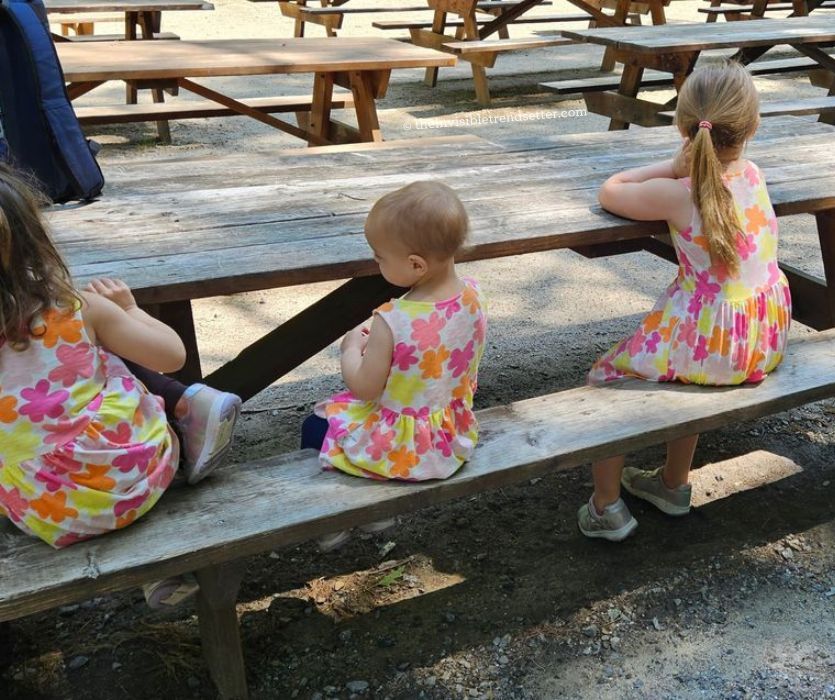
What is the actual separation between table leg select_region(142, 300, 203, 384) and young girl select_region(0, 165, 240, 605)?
2.17ft

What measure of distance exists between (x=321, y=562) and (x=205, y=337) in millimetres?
1668

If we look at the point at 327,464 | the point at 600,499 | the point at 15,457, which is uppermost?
the point at 15,457

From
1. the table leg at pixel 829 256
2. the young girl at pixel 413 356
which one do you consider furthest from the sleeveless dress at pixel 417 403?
the table leg at pixel 829 256

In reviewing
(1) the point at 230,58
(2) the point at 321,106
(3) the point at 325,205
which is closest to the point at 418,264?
(3) the point at 325,205

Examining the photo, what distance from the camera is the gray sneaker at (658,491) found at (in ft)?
9.23

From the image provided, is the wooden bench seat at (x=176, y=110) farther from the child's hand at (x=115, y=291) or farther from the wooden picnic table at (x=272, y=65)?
the child's hand at (x=115, y=291)

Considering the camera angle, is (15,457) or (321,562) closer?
(15,457)

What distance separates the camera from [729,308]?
245 cm

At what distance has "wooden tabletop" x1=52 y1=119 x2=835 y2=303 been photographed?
2.15 meters

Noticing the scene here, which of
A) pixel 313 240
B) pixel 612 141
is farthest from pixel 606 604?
pixel 612 141

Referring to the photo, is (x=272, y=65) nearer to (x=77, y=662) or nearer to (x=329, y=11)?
(x=77, y=662)

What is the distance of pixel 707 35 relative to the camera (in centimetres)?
598

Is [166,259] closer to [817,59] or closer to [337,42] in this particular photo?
[337,42]

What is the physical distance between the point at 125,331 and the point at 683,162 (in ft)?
4.87
